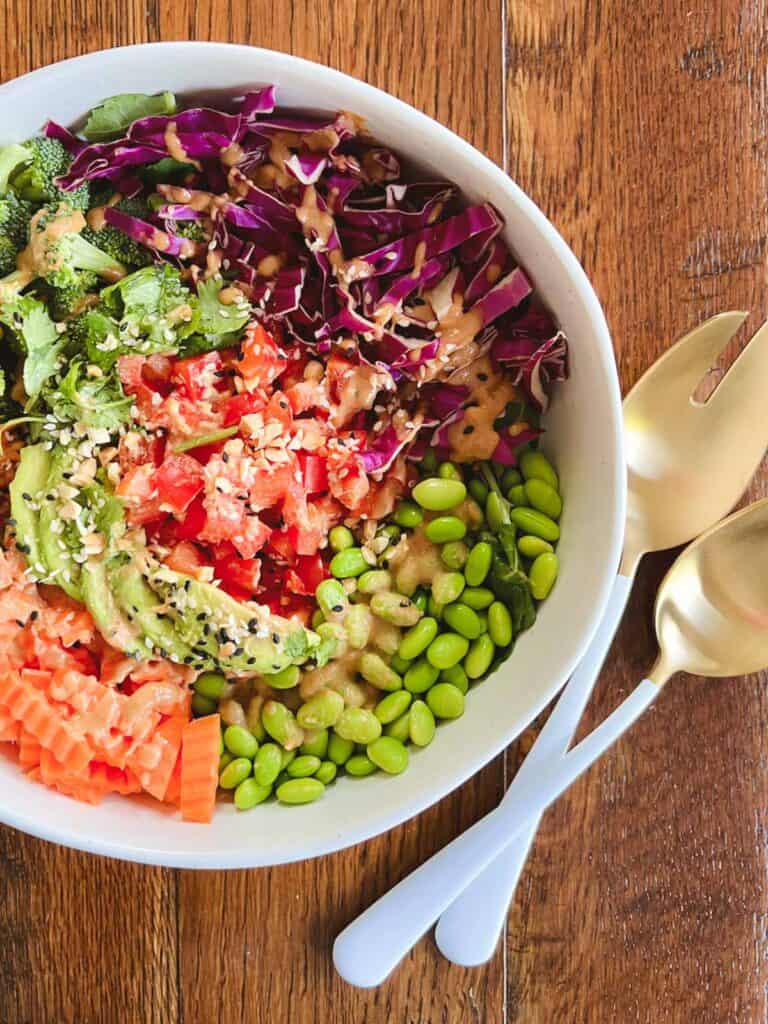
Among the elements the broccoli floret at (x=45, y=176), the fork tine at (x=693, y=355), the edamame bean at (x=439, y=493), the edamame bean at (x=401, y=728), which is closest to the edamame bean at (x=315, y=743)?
the edamame bean at (x=401, y=728)

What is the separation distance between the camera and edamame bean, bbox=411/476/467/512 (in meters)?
1.74

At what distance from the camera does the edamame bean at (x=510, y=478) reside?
1795mm

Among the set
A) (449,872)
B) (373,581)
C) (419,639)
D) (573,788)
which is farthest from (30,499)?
(573,788)

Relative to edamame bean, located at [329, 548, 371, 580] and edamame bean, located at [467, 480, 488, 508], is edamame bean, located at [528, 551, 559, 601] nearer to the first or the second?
edamame bean, located at [467, 480, 488, 508]

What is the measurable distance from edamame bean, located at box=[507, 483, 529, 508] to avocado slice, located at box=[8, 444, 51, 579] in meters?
0.77

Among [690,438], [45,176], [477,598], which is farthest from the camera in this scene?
[690,438]

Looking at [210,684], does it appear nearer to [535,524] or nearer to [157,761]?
[157,761]

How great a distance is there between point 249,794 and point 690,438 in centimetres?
98

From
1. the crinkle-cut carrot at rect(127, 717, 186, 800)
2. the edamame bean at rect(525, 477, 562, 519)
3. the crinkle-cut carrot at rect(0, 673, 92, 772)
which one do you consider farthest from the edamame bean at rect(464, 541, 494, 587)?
the crinkle-cut carrot at rect(0, 673, 92, 772)

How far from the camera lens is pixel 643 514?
6.14ft

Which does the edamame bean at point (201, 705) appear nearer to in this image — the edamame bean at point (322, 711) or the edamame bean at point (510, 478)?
the edamame bean at point (322, 711)

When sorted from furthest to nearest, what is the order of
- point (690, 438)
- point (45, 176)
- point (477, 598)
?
1. point (690, 438)
2. point (477, 598)
3. point (45, 176)

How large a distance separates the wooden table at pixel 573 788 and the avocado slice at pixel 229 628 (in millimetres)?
460

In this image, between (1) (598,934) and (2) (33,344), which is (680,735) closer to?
(1) (598,934)
